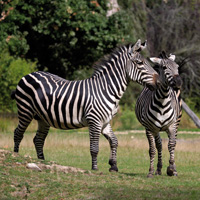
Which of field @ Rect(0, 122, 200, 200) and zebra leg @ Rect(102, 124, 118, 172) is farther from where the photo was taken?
zebra leg @ Rect(102, 124, 118, 172)

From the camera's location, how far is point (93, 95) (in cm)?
1223

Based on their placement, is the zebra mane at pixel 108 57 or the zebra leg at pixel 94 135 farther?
the zebra mane at pixel 108 57

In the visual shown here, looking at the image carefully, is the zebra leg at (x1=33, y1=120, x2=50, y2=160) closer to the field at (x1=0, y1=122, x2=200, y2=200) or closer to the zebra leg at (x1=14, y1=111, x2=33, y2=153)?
the zebra leg at (x1=14, y1=111, x2=33, y2=153)

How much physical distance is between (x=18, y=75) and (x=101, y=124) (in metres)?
13.5

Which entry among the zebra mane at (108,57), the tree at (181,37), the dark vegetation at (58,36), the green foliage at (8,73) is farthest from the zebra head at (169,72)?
the tree at (181,37)

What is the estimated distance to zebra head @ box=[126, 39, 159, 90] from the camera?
11.9 m

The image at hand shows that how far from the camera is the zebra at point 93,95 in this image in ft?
39.4

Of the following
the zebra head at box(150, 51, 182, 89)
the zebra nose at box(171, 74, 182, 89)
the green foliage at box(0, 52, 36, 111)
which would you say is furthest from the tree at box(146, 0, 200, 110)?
the zebra nose at box(171, 74, 182, 89)

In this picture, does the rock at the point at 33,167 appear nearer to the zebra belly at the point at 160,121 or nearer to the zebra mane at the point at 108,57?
the zebra belly at the point at 160,121

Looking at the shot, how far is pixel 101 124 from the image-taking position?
11961 millimetres

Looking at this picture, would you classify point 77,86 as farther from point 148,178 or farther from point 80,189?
point 80,189

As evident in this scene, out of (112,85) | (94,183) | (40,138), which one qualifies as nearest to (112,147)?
(112,85)

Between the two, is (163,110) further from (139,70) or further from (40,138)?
(40,138)

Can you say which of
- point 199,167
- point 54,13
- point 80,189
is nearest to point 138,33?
point 54,13
